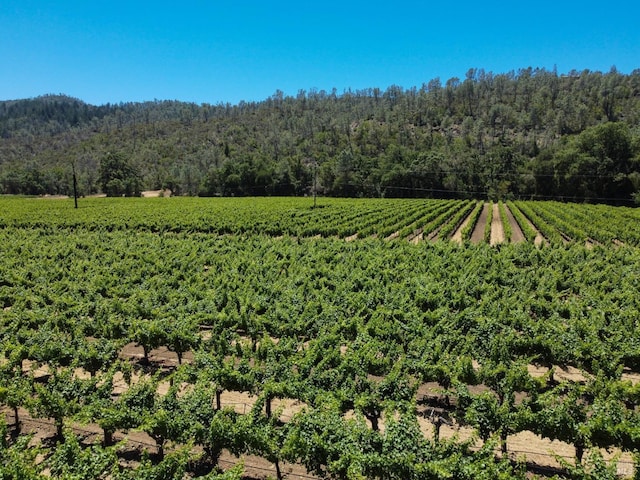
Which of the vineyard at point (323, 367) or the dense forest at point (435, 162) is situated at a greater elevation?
the dense forest at point (435, 162)

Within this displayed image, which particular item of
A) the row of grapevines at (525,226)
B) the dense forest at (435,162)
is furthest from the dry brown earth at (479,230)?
the dense forest at (435,162)

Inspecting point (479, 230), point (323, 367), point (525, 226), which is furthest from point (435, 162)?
point (323, 367)

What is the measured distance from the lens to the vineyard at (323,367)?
8938mm

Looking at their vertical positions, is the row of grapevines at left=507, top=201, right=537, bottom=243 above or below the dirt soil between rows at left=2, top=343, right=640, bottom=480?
above

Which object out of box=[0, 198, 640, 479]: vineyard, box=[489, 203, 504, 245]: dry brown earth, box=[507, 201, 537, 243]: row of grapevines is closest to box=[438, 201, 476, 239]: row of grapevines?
box=[489, 203, 504, 245]: dry brown earth

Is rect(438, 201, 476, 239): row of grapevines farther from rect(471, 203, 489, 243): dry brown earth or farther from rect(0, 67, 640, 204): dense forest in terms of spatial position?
rect(0, 67, 640, 204): dense forest

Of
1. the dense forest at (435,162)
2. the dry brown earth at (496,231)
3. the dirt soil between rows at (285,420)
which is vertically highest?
the dense forest at (435,162)

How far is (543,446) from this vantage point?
11.2 metres

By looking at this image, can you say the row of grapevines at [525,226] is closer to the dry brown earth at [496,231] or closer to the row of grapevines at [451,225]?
the dry brown earth at [496,231]

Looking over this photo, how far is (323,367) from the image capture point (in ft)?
Result: 41.9

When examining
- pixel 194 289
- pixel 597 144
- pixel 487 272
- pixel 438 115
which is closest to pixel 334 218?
pixel 487 272

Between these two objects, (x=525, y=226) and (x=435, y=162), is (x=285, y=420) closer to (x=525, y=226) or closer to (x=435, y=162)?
(x=525, y=226)

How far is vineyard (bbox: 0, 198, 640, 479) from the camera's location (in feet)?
29.3

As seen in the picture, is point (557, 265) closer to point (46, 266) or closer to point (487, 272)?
point (487, 272)
